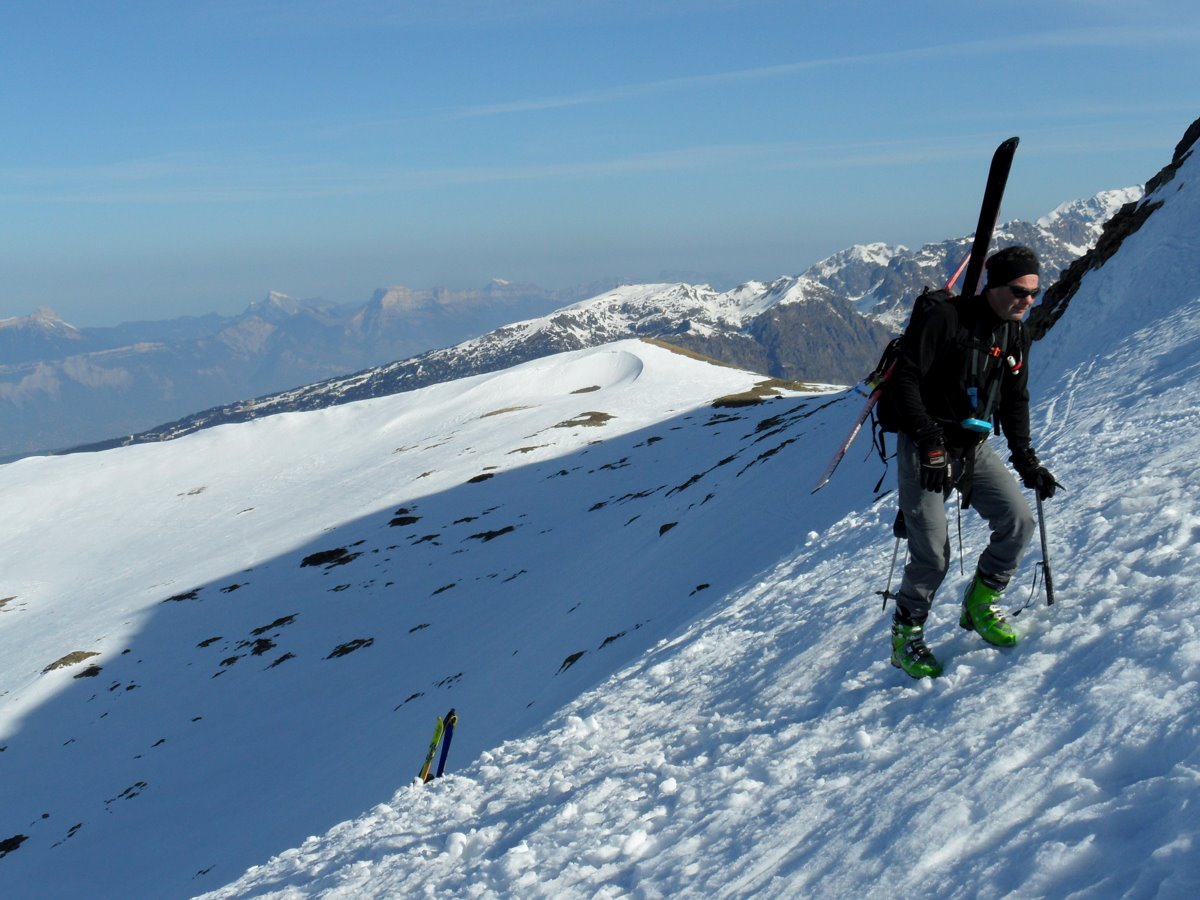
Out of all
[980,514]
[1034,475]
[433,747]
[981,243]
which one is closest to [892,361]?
[981,243]

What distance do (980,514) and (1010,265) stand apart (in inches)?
97.3

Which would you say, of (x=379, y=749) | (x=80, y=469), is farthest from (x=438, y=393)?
(x=379, y=749)

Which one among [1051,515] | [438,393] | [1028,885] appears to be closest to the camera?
[1028,885]

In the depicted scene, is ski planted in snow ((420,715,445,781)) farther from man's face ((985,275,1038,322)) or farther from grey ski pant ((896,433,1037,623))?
man's face ((985,275,1038,322))

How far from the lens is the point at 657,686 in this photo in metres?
13.0

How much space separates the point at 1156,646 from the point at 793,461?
26.6m

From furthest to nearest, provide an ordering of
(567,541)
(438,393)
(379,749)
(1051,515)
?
(438,393)
(567,541)
(379,749)
(1051,515)

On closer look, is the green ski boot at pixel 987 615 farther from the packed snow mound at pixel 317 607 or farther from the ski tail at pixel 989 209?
the packed snow mound at pixel 317 607

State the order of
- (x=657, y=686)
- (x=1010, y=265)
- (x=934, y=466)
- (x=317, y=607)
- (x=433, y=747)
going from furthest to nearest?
(x=317, y=607) < (x=433, y=747) < (x=657, y=686) < (x=934, y=466) < (x=1010, y=265)

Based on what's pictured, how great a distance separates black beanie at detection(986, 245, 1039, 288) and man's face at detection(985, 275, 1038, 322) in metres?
0.05

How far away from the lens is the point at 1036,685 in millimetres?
7598

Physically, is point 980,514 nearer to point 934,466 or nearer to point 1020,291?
point 934,466

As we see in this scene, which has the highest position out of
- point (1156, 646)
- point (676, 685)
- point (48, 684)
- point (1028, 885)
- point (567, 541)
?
point (1156, 646)

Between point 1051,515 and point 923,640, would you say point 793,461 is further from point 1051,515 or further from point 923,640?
point 923,640
